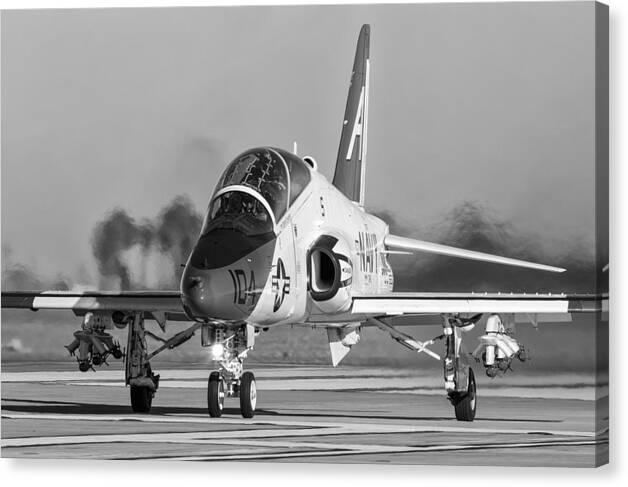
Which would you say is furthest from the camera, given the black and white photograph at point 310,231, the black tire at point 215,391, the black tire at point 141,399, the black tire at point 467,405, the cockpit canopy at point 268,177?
the black tire at point 141,399

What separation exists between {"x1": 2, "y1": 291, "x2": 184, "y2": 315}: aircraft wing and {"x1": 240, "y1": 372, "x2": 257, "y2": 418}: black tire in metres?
1.49

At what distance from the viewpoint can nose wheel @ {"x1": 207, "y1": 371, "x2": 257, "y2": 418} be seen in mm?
21797

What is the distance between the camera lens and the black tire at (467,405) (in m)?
23.6

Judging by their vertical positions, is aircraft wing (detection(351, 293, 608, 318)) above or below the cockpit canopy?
below

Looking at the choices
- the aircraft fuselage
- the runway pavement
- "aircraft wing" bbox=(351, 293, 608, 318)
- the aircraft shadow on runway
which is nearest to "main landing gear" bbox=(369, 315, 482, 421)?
the runway pavement

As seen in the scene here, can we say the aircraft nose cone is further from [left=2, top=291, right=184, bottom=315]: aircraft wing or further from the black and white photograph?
[left=2, top=291, right=184, bottom=315]: aircraft wing

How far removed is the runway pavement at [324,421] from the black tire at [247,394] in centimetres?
17

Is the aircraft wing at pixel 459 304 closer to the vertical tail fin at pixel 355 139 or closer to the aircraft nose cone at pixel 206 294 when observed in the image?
the aircraft nose cone at pixel 206 294

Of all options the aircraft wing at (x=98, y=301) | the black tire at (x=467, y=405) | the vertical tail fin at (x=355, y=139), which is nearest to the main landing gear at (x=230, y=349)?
the aircraft wing at (x=98, y=301)

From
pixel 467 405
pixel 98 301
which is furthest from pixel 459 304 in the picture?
pixel 98 301

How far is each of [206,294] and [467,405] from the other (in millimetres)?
4926

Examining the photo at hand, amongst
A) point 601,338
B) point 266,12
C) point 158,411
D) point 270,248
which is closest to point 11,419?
point 158,411

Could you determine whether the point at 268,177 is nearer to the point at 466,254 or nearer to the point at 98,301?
the point at 98,301

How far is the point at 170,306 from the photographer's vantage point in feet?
74.8
